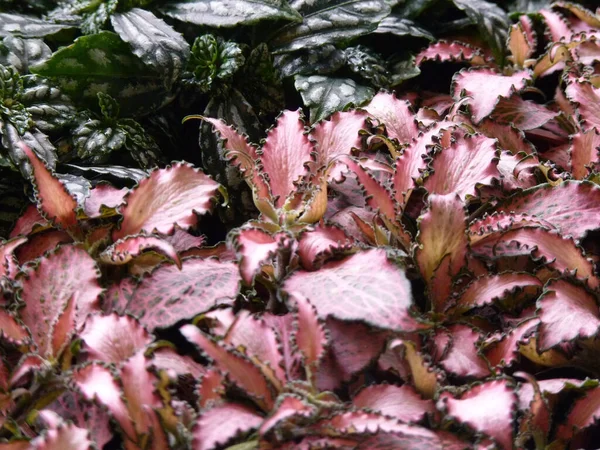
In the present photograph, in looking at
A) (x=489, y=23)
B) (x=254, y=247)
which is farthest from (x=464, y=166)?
(x=489, y=23)

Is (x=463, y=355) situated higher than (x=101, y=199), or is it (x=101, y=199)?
(x=101, y=199)

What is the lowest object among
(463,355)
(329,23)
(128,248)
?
(463,355)

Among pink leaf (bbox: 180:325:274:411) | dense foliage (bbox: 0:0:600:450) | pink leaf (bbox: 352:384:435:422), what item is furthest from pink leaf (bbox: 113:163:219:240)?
pink leaf (bbox: 352:384:435:422)

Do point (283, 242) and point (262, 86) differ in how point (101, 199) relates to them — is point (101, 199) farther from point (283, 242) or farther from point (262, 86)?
point (262, 86)

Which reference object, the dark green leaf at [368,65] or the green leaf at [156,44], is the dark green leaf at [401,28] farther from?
the green leaf at [156,44]

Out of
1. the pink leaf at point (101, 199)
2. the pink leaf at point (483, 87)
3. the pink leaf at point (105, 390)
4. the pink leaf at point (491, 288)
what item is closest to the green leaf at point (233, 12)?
the pink leaf at point (483, 87)

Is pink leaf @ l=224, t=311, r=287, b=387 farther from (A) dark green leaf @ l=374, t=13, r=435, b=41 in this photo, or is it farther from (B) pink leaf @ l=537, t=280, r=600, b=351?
(A) dark green leaf @ l=374, t=13, r=435, b=41
